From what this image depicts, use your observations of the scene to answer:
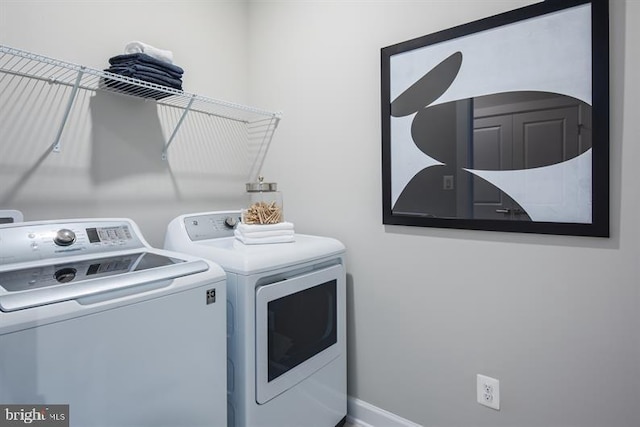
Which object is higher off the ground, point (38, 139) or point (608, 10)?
point (608, 10)

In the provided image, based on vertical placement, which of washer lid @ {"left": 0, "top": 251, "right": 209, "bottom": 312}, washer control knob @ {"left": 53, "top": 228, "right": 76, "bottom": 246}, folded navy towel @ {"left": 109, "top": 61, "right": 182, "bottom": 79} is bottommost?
washer lid @ {"left": 0, "top": 251, "right": 209, "bottom": 312}

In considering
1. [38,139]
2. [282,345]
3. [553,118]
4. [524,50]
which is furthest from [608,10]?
[38,139]

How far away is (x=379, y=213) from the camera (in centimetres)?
179

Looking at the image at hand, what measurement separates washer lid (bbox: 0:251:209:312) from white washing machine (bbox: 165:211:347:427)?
22 cm

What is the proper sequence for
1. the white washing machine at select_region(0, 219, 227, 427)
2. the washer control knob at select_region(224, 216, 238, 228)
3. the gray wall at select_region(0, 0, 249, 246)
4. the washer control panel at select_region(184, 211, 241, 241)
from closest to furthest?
1. the white washing machine at select_region(0, 219, 227, 427)
2. the gray wall at select_region(0, 0, 249, 246)
3. the washer control panel at select_region(184, 211, 241, 241)
4. the washer control knob at select_region(224, 216, 238, 228)

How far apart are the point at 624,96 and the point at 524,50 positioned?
36 centimetres

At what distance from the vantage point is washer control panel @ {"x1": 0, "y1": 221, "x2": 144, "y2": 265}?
121cm

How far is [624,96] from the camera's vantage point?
1186 mm

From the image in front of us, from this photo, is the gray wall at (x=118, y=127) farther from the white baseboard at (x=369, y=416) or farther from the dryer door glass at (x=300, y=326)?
the white baseboard at (x=369, y=416)

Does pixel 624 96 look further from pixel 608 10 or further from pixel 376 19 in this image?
pixel 376 19

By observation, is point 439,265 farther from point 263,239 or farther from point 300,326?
point 263,239

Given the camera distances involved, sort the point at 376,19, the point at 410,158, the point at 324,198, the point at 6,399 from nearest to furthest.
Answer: the point at 6,399 < the point at 410,158 < the point at 376,19 < the point at 324,198

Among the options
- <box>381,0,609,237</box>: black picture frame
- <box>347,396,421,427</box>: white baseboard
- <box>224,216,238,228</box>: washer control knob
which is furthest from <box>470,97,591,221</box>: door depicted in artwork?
<box>224,216,238,228</box>: washer control knob

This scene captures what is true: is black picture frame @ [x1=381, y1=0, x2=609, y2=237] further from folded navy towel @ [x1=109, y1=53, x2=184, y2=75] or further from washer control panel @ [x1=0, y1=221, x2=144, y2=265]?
washer control panel @ [x1=0, y1=221, x2=144, y2=265]
